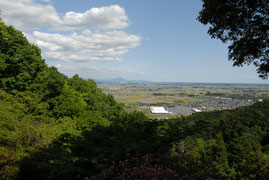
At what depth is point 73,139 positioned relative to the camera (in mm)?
6629

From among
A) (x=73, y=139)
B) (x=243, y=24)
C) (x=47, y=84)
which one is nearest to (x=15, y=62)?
(x=47, y=84)

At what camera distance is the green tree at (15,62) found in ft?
44.7

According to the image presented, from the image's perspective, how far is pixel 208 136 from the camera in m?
36.0

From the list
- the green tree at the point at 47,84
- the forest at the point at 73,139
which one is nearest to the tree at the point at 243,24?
the forest at the point at 73,139

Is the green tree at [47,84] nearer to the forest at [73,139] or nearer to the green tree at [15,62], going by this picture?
the forest at [73,139]

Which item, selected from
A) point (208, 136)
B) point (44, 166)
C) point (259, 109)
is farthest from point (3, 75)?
point (259, 109)

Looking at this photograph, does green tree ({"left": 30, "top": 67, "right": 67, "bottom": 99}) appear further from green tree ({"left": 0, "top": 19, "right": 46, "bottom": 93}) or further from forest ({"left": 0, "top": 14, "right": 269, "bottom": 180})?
green tree ({"left": 0, "top": 19, "right": 46, "bottom": 93})

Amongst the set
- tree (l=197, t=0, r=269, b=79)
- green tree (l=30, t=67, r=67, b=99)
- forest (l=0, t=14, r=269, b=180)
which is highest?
tree (l=197, t=0, r=269, b=79)

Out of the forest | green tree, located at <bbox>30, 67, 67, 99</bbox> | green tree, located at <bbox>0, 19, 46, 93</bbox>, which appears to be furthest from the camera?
green tree, located at <bbox>30, 67, 67, 99</bbox>

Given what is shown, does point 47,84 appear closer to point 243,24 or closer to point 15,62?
point 15,62

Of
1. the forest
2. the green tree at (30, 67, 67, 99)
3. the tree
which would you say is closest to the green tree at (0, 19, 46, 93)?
the forest

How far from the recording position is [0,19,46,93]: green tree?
44.7 feet

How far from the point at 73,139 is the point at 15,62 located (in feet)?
39.0

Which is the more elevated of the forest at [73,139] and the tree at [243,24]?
the tree at [243,24]
